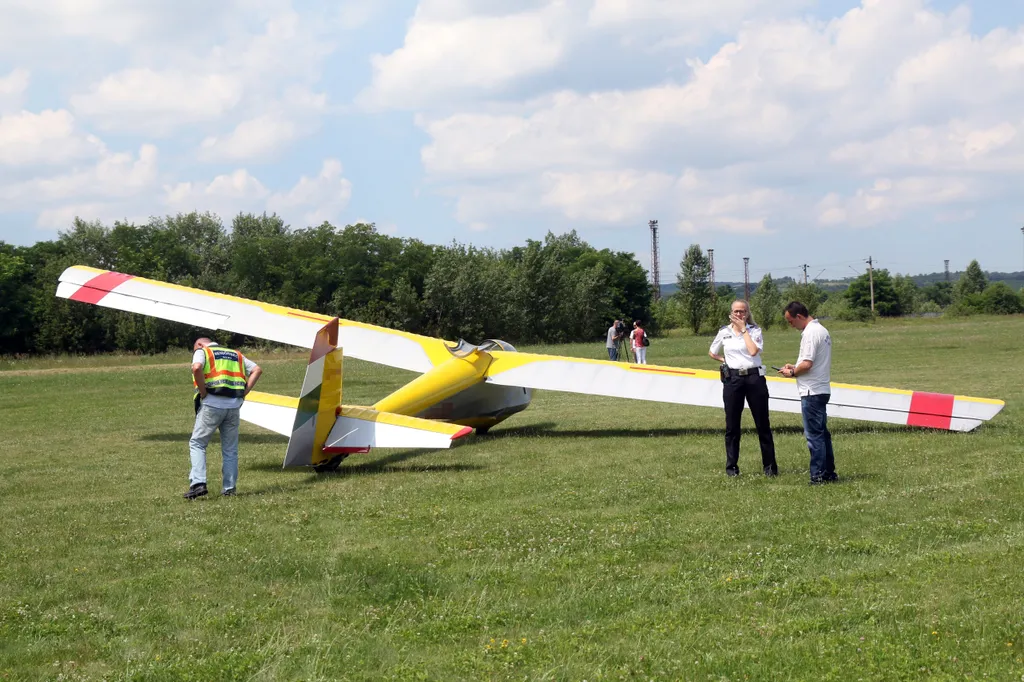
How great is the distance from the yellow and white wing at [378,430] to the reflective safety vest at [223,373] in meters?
1.41

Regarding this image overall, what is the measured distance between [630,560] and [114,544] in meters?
4.01

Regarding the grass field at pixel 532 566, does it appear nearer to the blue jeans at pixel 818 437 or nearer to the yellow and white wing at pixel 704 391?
the blue jeans at pixel 818 437

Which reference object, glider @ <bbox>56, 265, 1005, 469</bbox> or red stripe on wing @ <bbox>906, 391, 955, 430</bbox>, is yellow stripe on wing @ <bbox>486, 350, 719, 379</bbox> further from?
red stripe on wing @ <bbox>906, 391, 955, 430</bbox>

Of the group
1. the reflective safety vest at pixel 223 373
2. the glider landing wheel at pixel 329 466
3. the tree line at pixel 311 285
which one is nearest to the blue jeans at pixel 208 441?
the reflective safety vest at pixel 223 373

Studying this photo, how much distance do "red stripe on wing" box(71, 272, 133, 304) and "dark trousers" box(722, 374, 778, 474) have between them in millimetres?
10188

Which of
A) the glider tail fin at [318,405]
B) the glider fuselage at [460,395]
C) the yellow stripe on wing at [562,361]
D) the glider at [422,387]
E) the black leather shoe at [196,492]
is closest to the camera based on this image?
the black leather shoe at [196,492]

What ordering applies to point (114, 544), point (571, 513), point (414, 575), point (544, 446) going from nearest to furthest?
point (414, 575)
point (114, 544)
point (571, 513)
point (544, 446)

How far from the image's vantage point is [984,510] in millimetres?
7105

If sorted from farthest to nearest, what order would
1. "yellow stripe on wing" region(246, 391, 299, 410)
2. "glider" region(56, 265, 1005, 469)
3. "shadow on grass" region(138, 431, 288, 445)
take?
1. "shadow on grass" region(138, 431, 288, 445)
2. "yellow stripe on wing" region(246, 391, 299, 410)
3. "glider" region(56, 265, 1005, 469)

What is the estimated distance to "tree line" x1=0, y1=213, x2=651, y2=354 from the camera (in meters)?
60.2

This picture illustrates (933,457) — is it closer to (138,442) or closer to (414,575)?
(414,575)

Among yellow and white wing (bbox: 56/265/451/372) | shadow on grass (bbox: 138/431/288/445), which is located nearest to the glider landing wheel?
shadow on grass (bbox: 138/431/288/445)

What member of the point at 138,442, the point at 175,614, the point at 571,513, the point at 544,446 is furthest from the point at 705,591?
the point at 138,442

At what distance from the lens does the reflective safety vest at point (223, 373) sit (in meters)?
9.05
